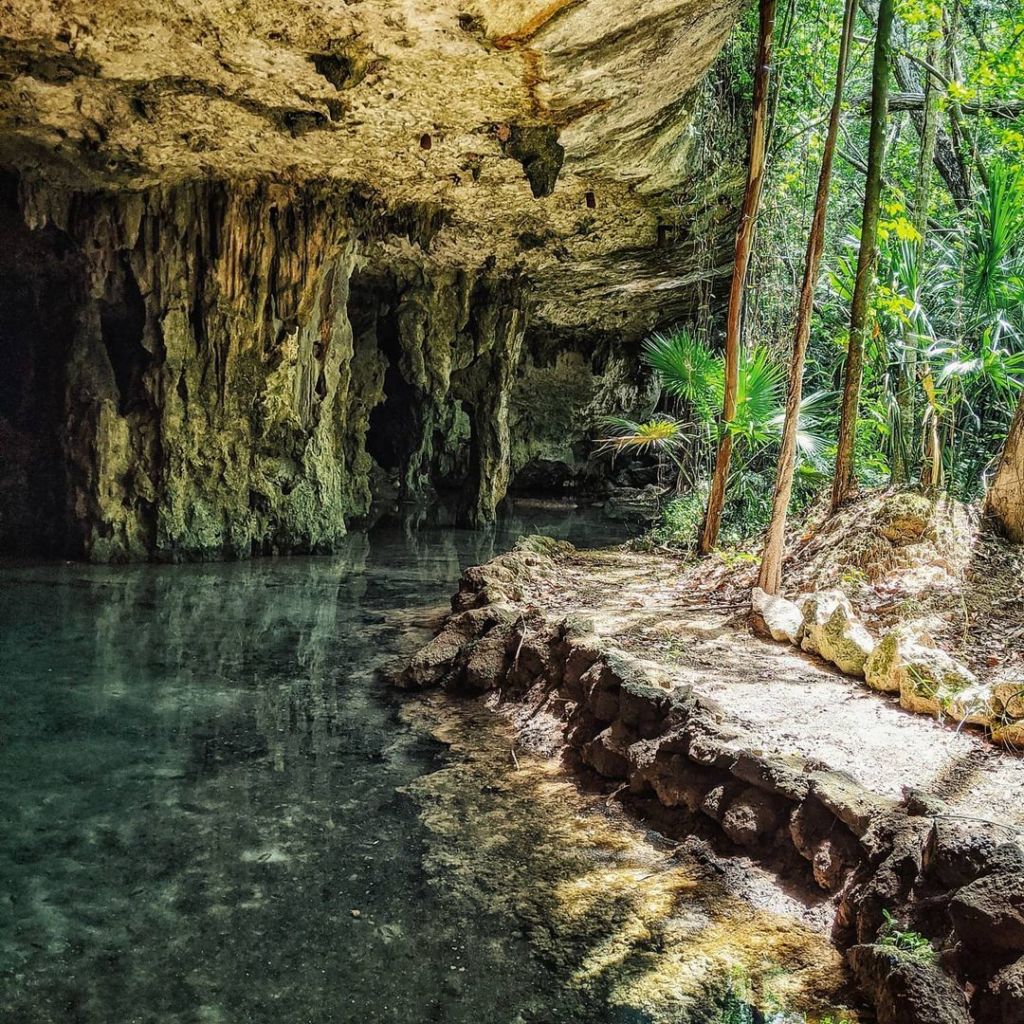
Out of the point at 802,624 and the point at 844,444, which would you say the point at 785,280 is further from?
the point at 802,624

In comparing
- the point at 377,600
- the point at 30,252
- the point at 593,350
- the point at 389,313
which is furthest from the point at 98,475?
the point at 593,350

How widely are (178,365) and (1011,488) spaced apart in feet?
30.1

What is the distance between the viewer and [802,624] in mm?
5559

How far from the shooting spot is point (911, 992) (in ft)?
7.62

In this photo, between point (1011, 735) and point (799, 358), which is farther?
point (799, 358)

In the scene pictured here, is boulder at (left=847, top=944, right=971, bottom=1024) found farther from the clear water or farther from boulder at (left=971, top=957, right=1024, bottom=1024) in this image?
the clear water

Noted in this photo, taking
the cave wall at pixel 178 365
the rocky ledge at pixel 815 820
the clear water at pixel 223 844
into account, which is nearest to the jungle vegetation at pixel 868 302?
the rocky ledge at pixel 815 820

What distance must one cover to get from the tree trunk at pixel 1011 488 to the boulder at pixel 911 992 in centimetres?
420

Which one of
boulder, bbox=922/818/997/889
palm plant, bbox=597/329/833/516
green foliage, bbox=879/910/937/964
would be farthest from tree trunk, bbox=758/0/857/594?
green foliage, bbox=879/910/937/964

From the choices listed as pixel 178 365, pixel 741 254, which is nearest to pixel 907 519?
pixel 741 254

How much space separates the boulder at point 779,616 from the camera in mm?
5598

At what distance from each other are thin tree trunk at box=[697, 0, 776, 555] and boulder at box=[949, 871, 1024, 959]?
5716mm

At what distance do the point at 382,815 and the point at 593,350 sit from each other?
59.9 feet

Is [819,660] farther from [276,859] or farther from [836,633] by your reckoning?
[276,859]
